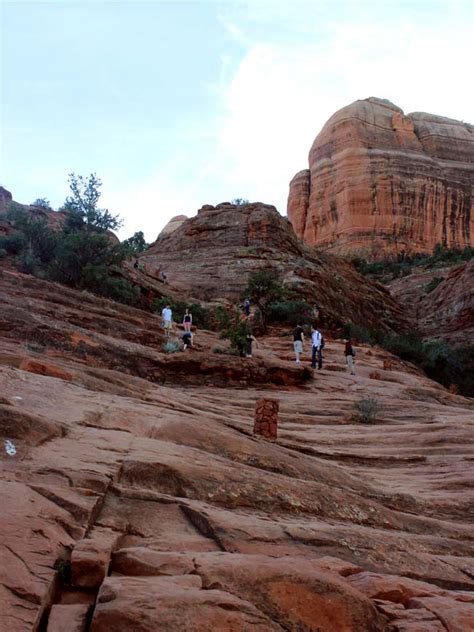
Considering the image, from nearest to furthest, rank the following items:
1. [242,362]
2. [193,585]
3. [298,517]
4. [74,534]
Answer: [193,585] → [74,534] → [298,517] → [242,362]

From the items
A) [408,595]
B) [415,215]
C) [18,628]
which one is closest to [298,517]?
[408,595]

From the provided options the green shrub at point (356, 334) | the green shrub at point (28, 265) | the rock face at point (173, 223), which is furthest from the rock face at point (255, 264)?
the rock face at point (173, 223)

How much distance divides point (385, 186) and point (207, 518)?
76.6 meters

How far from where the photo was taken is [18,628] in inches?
118

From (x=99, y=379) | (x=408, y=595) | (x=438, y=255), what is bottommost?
(x=408, y=595)

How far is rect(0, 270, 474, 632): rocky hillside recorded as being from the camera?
345cm

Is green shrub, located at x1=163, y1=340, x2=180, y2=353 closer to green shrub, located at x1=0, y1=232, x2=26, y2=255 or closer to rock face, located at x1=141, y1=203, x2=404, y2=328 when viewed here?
green shrub, located at x1=0, y1=232, x2=26, y2=255

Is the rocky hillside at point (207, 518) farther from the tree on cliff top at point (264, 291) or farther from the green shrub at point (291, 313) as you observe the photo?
the tree on cliff top at point (264, 291)

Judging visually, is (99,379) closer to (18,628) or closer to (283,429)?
(283,429)

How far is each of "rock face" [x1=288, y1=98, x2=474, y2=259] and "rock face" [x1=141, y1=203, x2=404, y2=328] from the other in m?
29.6

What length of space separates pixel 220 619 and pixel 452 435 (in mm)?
9472

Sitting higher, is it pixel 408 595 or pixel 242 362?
pixel 242 362

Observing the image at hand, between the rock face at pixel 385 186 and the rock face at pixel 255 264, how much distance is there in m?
29.6

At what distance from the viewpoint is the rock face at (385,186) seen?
76.9 m
